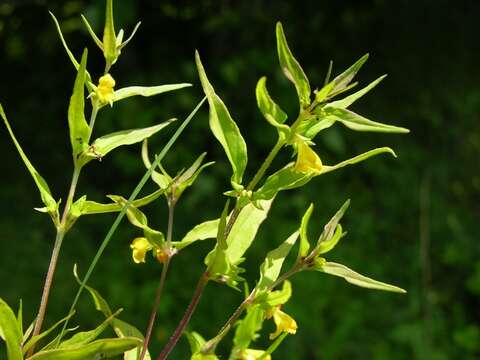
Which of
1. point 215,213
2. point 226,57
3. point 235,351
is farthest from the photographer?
point 226,57

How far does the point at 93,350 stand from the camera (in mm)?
599

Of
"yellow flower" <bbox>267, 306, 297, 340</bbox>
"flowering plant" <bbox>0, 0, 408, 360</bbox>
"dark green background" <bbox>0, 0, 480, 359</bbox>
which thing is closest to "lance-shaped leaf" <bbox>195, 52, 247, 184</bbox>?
"flowering plant" <bbox>0, 0, 408, 360</bbox>

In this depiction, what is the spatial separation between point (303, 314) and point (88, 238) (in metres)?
0.68

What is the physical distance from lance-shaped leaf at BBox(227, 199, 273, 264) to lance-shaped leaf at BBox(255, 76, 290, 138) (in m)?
0.09

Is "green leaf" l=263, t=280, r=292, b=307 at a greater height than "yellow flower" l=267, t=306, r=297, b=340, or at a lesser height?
greater

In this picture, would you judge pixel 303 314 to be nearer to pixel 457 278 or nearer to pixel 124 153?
pixel 457 278

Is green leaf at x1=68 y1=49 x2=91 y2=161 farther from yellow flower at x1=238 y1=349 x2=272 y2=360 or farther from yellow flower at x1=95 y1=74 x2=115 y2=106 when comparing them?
yellow flower at x1=238 y1=349 x2=272 y2=360

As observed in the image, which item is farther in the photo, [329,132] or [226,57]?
[226,57]

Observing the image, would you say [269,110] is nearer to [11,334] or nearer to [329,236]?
[329,236]

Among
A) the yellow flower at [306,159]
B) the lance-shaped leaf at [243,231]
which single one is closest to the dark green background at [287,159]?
the lance-shaped leaf at [243,231]

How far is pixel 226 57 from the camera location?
112 inches

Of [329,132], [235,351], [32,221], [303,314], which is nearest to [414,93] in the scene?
[329,132]

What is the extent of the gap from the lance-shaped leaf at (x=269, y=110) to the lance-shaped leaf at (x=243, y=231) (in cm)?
9

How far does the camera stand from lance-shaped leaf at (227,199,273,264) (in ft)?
Result: 2.22
